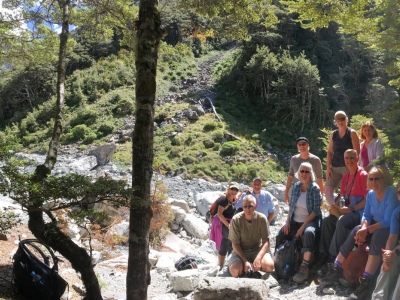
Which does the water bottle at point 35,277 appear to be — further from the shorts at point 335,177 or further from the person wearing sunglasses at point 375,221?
the shorts at point 335,177

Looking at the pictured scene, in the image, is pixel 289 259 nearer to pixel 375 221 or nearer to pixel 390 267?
pixel 375 221

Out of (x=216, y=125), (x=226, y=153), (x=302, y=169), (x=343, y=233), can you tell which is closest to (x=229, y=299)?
(x=343, y=233)

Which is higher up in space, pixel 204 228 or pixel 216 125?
pixel 216 125

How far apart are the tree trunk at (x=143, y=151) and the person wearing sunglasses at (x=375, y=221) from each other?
2.58 metres

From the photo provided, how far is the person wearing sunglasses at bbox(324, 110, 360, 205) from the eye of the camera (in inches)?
231

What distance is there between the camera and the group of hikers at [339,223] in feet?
14.4

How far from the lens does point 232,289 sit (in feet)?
15.4

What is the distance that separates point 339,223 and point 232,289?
168cm

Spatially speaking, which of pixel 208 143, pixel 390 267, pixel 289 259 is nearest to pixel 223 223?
pixel 289 259

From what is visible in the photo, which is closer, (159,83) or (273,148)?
(273,148)

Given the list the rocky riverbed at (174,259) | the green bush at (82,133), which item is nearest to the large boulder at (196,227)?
the rocky riverbed at (174,259)

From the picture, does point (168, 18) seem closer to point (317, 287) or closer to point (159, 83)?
point (159, 83)

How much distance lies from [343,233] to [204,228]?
760cm

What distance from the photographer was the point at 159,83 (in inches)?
1362
